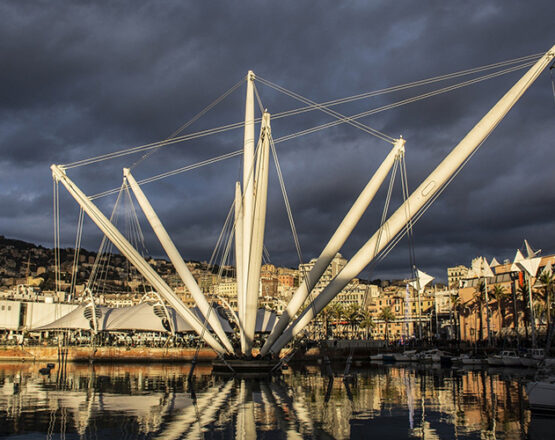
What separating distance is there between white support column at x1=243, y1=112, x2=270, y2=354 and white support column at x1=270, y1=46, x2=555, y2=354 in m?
4.10

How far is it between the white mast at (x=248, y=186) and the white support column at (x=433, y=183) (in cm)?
580

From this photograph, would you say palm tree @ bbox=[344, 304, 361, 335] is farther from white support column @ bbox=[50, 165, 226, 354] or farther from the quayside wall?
white support column @ bbox=[50, 165, 226, 354]

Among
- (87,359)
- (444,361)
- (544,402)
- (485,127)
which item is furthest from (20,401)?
(444,361)

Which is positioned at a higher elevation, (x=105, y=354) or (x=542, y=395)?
(x=542, y=395)

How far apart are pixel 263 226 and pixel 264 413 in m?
17.9

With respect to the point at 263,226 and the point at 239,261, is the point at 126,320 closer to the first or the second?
the point at 239,261

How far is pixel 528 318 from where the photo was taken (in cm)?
9144

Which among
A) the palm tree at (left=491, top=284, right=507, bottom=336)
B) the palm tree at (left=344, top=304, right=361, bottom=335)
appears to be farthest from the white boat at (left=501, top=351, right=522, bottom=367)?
the palm tree at (left=344, top=304, right=361, bottom=335)

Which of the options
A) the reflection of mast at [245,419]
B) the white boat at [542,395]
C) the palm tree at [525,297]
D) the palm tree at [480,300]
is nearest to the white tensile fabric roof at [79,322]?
the reflection of mast at [245,419]

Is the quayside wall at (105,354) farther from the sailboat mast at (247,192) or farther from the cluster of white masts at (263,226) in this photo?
the sailboat mast at (247,192)

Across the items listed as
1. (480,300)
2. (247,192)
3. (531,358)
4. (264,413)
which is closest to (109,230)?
(247,192)

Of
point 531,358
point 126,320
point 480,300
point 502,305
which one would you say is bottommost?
point 531,358

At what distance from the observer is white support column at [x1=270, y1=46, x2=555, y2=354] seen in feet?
98.0

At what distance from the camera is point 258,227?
1495 inches
